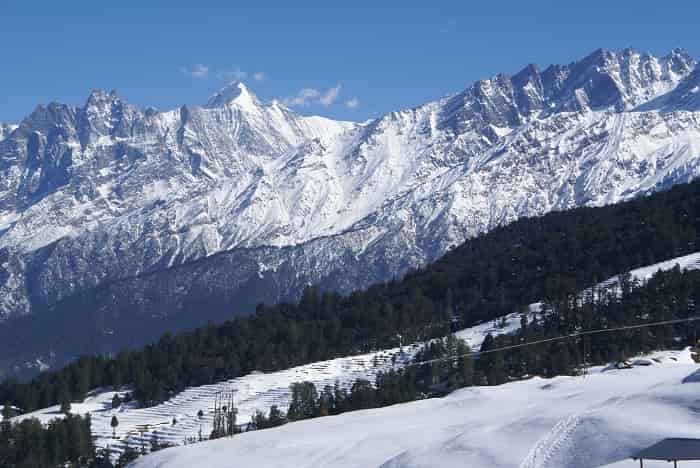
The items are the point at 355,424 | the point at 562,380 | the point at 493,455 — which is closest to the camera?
the point at 493,455

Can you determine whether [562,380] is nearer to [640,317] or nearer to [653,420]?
[653,420]

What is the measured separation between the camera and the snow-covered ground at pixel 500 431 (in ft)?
269

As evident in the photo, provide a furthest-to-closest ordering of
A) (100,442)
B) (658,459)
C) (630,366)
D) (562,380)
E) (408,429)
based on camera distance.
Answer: (100,442) < (630,366) < (562,380) < (408,429) < (658,459)

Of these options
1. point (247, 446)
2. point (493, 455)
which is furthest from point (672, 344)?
point (493, 455)

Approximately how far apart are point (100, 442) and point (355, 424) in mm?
88722

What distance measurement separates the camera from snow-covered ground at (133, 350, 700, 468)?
269 feet

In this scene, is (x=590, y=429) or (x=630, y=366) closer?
(x=590, y=429)

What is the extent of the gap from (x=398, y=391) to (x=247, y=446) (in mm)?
70895

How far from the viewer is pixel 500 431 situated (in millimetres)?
90562

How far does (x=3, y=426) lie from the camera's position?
593 ft

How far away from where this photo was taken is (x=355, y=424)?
11894cm

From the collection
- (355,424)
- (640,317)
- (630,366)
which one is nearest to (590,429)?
(355,424)

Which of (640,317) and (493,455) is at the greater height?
(640,317)

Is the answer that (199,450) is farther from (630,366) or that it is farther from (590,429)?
(630,366)
